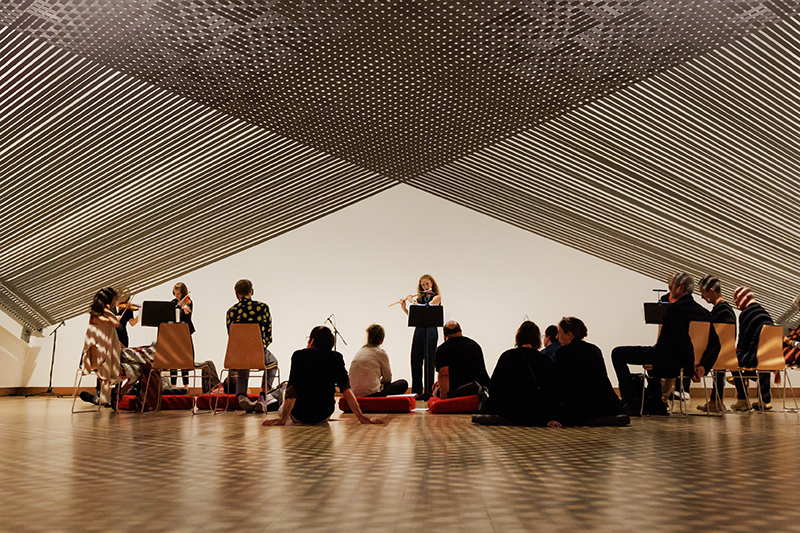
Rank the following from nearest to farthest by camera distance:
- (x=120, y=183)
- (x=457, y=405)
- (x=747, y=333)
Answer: (x=457, y=405)
(x=747, y=333)
(x=120, y=183)

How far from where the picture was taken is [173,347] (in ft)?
19.2

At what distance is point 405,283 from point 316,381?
592cm

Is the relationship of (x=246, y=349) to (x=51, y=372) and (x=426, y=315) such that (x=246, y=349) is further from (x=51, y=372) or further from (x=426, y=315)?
(x=51, y=372)

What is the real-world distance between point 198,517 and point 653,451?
Answer: 2314mm

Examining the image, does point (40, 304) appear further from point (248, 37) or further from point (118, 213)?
point (248, 37)

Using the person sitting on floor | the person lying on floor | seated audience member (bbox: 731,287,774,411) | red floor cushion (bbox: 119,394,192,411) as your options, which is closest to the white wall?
red floor cushion (bbox: 119,394,192,411)

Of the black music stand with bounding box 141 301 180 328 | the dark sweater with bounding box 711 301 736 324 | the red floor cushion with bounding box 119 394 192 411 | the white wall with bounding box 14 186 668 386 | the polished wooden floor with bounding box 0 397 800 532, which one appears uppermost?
the white wall with bounding box 14 186 668 386

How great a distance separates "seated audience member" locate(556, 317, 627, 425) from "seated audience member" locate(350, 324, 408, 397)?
186cm

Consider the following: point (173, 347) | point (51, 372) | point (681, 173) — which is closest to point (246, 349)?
point (173, 347)

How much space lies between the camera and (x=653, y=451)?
3.12 meters

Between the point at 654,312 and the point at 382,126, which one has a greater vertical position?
the point at 382,126

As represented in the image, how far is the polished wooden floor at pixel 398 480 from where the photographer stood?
1.65 meters

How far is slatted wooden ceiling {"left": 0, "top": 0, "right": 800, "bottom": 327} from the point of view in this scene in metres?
4.86

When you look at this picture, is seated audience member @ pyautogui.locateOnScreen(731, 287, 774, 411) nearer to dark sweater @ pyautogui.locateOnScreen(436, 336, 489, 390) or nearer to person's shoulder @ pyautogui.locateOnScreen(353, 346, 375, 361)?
dark sweater @ pyautogui.locateOnScreen(436, 336, 489, 390)
